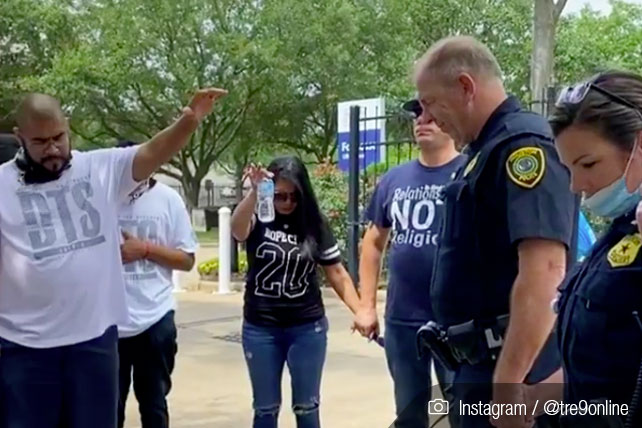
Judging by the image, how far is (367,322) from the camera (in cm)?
440

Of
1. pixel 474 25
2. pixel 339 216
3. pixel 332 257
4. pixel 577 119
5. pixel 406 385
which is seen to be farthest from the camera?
pixel 474 25

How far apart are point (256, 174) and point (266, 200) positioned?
134 millimetres

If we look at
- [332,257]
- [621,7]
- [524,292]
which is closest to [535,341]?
[524,292]

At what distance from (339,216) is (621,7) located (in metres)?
20.4

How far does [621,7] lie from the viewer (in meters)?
28.8

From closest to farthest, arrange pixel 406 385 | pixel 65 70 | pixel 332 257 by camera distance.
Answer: pixel 406 385, pixel 332 257, pixel 65 70

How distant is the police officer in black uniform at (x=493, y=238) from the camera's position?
251 centimetres

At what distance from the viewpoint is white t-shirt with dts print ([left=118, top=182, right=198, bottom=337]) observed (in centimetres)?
440

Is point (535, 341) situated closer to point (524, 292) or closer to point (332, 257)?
point (524, 292)

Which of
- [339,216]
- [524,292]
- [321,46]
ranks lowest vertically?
[339,216]

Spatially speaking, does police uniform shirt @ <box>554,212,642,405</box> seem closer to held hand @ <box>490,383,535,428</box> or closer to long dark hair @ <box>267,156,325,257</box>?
held hand @ <box>490,383,535,428</box>

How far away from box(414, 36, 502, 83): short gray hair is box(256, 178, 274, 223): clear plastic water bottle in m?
1.62

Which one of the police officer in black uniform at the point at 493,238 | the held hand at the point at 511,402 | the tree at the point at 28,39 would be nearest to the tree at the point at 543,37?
the police officer in black uniform at the point at 493,238

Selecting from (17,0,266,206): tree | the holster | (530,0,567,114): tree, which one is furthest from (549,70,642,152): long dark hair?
(17,0,266,206): tree
